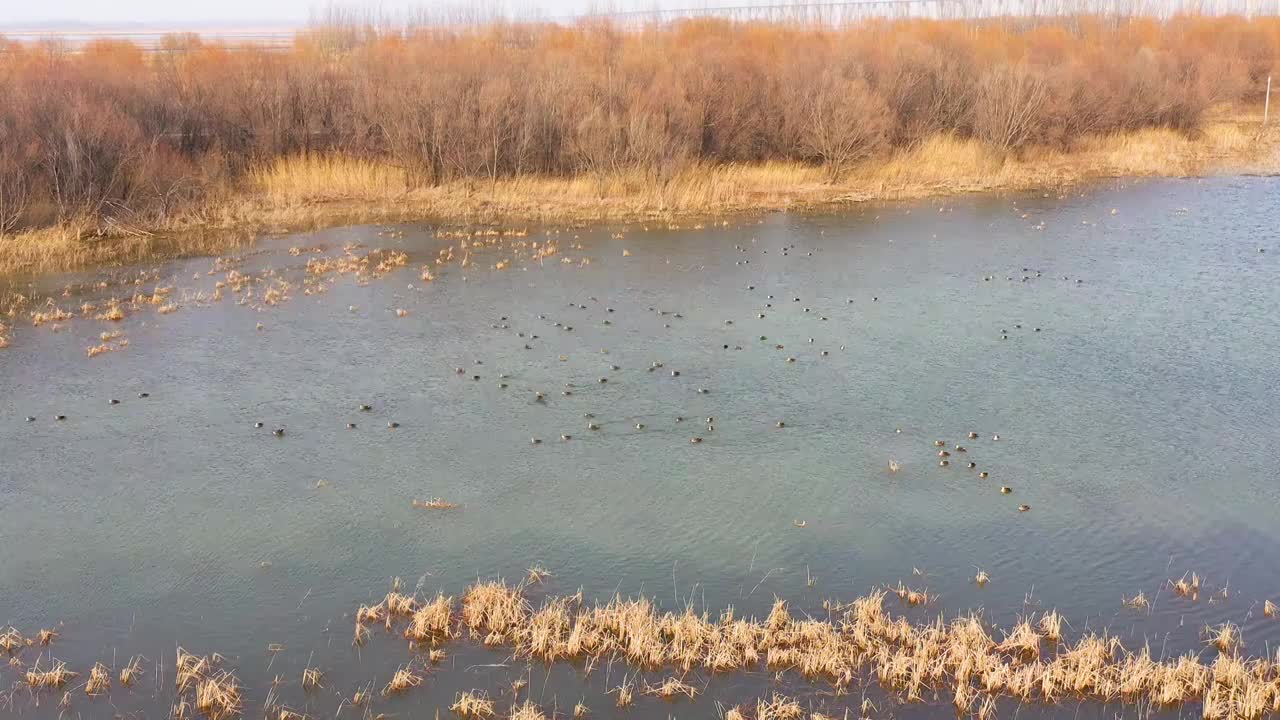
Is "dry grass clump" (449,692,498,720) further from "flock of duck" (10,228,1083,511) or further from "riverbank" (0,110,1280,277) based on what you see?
"riverbank" (0,110,1280,277)

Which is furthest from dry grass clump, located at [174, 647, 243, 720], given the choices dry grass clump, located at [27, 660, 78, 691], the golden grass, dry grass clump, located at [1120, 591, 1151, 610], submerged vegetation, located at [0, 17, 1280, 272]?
submerged vegetation, located at [0, 17, 1280, 272]

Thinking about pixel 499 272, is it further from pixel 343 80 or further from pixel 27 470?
pixel 343 80

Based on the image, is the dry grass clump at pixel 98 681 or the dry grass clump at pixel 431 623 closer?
the dry grass clump at pixel 98 681

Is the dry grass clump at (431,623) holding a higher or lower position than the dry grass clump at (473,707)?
higher

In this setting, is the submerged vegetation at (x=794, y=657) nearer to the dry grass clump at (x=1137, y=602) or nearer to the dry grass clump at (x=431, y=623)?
the dry grass clump at (x=431, y=623)

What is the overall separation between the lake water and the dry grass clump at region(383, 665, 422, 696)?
137 millimetres

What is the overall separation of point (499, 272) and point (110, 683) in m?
15.2

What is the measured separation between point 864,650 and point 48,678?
23.0 feet

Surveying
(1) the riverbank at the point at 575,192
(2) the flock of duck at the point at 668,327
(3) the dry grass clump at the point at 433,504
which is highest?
(1) the riverbank at the point at 575,192

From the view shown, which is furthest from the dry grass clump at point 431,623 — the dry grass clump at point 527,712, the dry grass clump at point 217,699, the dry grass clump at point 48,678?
the dry grass clump at point 48,678

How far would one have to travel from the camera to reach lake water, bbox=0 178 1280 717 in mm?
10086

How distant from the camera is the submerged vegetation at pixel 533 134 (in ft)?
90.8

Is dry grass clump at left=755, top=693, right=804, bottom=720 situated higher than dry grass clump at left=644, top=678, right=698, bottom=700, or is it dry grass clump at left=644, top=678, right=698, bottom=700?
dry grass clump at left=755, top=693, right=804, bottom=720

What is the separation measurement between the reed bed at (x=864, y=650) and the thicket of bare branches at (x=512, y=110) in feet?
71.1
